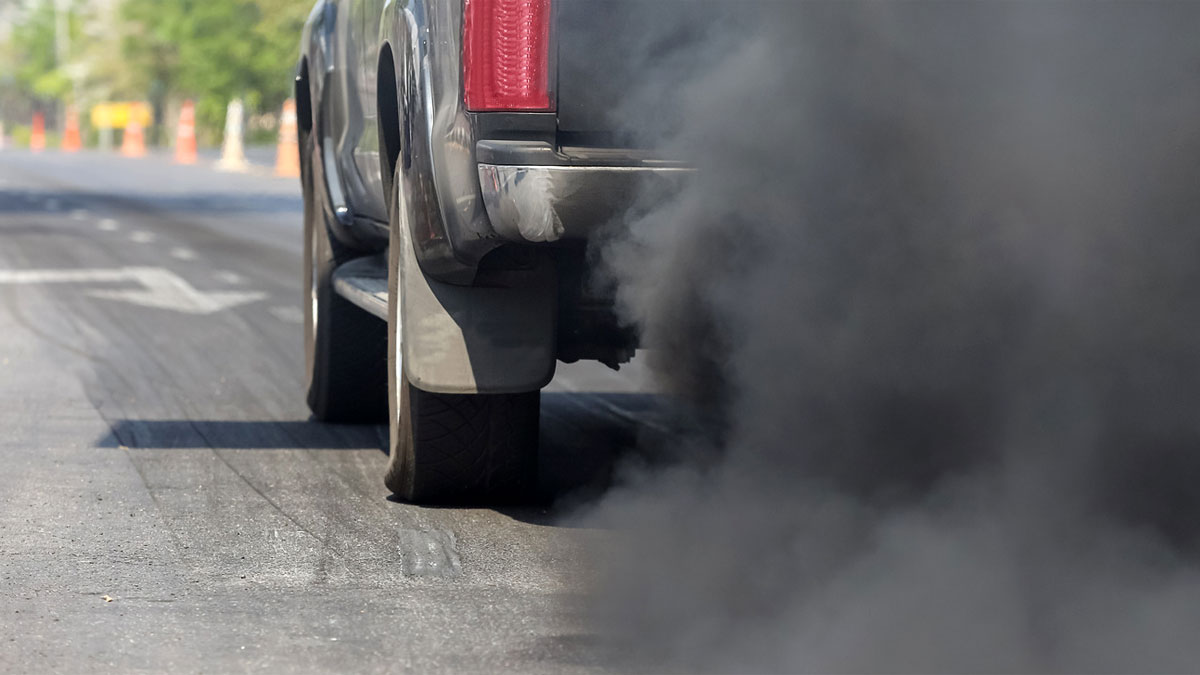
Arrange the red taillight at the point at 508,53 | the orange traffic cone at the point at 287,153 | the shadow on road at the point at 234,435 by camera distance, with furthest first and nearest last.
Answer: the orange traffic cone at the point at 287,153, the shadow on road at the point at 234,435, the red taillight at the point at 508,53

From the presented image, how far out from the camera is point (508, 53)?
420cm

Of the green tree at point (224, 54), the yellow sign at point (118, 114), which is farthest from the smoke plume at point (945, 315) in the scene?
the yellow sign at point (118, 114)

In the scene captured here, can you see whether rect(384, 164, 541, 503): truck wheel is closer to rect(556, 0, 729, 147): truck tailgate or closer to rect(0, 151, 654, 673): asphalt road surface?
rect(0, 151, 654, 673): asphalt road surface

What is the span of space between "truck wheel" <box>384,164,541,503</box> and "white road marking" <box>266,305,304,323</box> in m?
5.06

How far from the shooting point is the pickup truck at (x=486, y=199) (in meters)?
4.14

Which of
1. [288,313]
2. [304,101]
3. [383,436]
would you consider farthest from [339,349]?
[288,313]

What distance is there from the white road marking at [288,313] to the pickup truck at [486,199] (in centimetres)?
425

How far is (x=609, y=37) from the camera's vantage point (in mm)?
4137

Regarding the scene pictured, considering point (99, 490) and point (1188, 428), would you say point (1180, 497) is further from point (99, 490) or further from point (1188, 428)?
point (99, 490)

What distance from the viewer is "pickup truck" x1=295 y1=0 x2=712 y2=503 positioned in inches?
163

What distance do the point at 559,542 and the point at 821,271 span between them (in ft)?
3.77

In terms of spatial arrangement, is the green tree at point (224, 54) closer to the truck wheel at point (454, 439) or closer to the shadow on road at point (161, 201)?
the shadow on road at point (161, 201)

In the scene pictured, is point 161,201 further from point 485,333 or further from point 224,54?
point 224,54

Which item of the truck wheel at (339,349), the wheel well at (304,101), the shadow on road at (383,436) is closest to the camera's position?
the shadow on road at (383,436)
